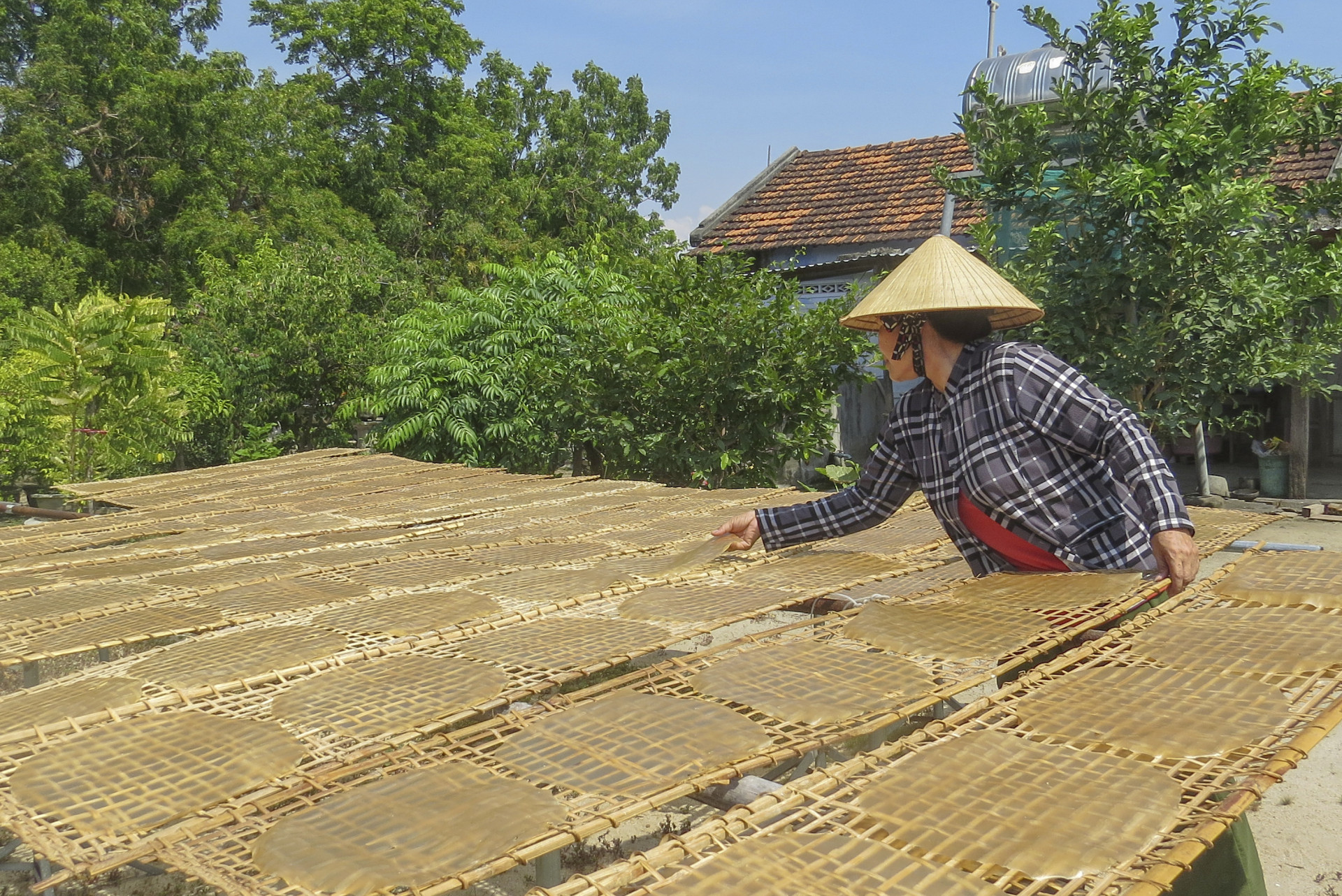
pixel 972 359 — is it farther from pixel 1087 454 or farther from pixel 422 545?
pixel 422 545

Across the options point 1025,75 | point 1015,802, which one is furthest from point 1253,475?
point 1015,802

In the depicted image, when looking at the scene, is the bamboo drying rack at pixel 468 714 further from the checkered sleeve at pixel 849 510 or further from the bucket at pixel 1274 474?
the bucket at pixel 1274 474

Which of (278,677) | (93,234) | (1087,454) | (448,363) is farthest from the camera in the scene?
(93,234)

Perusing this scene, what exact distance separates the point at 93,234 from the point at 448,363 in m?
12.7

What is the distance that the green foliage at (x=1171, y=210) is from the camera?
5.47 m

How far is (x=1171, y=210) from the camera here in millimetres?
5422

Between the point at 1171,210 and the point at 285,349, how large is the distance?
7.50m

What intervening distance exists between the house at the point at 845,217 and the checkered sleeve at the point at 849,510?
6647mm

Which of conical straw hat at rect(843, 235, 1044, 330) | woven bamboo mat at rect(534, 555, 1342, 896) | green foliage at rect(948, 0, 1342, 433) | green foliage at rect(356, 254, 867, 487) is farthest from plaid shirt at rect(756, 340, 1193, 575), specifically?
green foliage at rect(356, 254, 867, 487)

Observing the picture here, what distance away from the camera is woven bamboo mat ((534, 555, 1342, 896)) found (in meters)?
1.01

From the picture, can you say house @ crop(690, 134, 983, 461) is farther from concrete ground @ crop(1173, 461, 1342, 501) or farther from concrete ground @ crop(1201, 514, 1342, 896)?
concrete ground @ crop(1201, 514, 1342, 896)

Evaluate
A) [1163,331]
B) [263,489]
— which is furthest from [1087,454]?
[1163,331]

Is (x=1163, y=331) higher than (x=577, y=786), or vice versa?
(x=1163, y=331)

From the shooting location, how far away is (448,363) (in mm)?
8352
